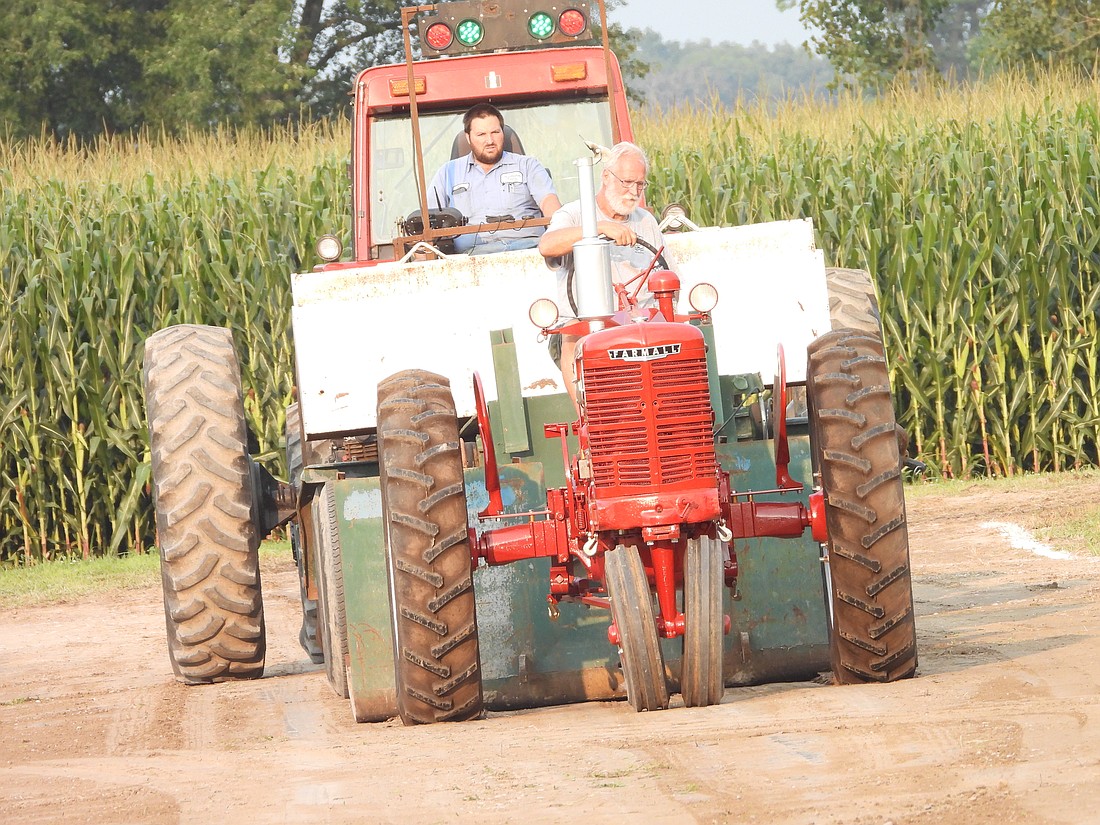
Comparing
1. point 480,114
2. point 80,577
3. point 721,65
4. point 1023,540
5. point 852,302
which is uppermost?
point 721,65

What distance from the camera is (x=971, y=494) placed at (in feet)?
43.5

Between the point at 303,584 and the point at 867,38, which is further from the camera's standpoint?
the point at 867,38

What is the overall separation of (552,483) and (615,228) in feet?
3.34

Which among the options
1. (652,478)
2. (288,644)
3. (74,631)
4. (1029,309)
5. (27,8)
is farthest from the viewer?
(27,8)

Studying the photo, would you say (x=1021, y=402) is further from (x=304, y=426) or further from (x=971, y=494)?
(x=304, y=426)

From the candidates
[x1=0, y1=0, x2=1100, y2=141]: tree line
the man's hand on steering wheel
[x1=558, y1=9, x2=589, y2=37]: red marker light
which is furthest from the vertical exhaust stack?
[x1=0, y1=0, x2=1100, y2=141]: tree line

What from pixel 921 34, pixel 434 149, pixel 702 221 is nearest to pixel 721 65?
pixel 921 34

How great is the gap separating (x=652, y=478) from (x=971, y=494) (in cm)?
835

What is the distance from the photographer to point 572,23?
9.05m

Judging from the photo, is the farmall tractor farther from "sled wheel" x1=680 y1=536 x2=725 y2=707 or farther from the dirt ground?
the dirt ground

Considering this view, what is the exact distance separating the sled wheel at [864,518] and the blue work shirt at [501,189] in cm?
277

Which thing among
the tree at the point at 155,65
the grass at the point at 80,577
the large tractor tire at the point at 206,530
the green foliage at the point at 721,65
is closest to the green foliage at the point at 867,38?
the tree at the point at 155,65

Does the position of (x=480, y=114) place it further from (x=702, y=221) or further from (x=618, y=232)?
(x=702, y=221)

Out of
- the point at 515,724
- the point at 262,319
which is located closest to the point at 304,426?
the point at 515,724
